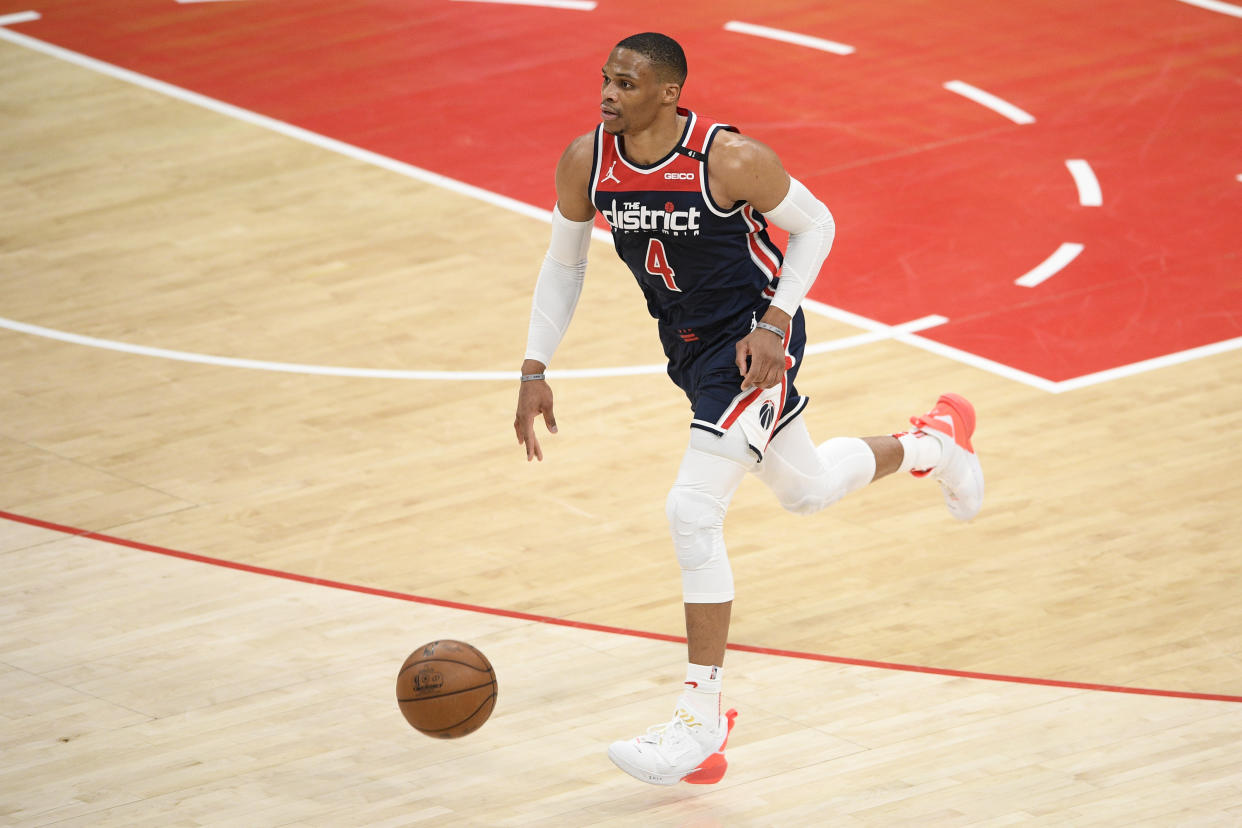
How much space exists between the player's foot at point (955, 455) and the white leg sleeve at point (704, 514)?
5.24ft

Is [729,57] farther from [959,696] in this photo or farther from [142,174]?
[959,696]

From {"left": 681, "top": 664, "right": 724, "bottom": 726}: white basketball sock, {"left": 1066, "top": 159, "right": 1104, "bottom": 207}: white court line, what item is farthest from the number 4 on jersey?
{"left": 1066, "top": 159, "right": 1104, "bottom": 207}: white court line

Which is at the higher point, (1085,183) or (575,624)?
(1085,183)

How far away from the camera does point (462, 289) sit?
37.6ft

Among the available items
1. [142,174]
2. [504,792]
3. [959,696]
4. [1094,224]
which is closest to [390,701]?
[504,792]

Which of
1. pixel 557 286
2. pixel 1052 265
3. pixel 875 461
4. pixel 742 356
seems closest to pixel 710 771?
pixel 742 356

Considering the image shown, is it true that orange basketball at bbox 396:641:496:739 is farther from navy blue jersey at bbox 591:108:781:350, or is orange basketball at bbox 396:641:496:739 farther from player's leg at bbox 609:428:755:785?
navy blue jersey at bbox 591:108:781:350

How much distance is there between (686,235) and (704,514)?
3.05 ft

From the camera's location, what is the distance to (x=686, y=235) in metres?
6.51

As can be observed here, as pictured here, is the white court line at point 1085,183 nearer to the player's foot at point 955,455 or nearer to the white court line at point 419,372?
the white court line at point 419,372

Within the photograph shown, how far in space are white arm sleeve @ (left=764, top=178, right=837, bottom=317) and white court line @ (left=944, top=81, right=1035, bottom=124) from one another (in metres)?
7.12

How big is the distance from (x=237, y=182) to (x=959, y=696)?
7672mm

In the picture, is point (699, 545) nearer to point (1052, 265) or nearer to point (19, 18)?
point (1052, 265)

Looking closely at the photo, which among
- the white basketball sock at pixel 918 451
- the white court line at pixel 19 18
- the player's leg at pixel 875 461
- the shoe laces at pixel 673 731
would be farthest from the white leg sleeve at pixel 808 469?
the white court line at pixel 19 18
